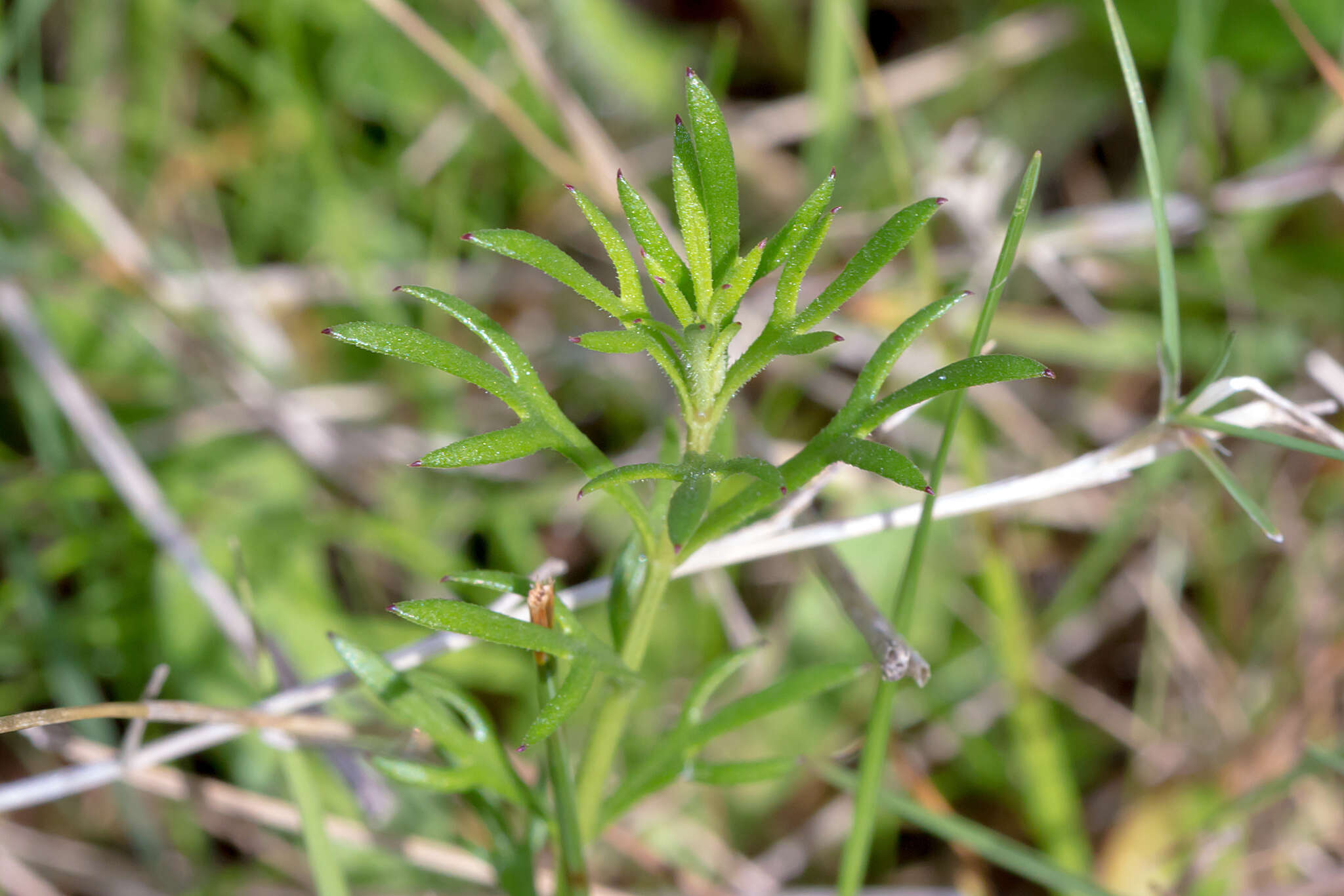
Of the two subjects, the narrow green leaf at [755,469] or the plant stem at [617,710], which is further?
the plant stem at [617,710]

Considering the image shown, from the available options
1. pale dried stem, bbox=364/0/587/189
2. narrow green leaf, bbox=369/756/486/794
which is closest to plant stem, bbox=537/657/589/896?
narrow green leaf, bbox=369/756/486/794

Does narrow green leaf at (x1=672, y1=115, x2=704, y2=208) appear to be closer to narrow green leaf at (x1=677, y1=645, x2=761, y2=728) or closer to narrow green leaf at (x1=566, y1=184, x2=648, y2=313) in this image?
narrow green leaf at (x1=566, y1=184, x2=648, y2=313)

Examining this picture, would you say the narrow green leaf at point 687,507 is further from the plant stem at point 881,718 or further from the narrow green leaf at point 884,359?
the plant stem at point 881,718

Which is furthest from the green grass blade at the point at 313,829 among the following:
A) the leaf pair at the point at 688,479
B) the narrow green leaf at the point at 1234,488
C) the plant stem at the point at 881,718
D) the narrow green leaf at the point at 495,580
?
the narrow green leaf at the point at 1234,488

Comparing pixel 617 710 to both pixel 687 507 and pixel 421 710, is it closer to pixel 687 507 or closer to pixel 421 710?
pixel 421 710

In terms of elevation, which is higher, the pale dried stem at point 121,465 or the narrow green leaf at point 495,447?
the pale dried stem at point 121,465

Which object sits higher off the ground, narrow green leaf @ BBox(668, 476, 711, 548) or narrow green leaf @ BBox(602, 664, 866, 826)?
narrow green leaf @ BBox(668, 476, 711, 548)

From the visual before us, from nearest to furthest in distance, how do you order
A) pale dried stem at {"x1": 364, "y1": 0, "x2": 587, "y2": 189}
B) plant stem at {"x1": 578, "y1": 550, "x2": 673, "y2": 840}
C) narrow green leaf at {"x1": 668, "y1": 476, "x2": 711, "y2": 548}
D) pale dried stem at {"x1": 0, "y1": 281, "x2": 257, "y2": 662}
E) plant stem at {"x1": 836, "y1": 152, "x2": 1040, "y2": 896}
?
narrow green leaf at {"x1": 668, "y1": 476, "x2": 711, "y2": 548} < plant stem at {"x1": 578, "y1": 550, "x2": 673, "y2": 840} < plant stem at {"x1": 836, "y1": 152, "x2": 1040, "y2": 896} < pale dried stem at {"x1": 0, "y1": 281, "x2": 257, "y2": 662} < pale dried stem at {"x1": 364, "y1": 0, "x2": 587, "y2": 189}
